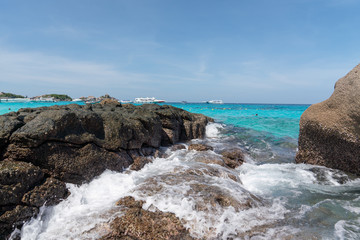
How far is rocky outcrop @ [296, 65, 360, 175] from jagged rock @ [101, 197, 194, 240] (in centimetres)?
653

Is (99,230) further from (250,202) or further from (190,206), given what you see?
(250,202)

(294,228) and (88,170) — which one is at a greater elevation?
(88,170)

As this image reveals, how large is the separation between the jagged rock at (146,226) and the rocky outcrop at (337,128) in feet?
21.4

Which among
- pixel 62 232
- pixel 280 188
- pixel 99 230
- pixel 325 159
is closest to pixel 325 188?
pixel 280 188

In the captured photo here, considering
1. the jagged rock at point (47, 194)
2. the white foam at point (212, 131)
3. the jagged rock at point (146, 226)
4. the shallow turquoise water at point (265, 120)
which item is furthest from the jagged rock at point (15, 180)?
the shallow turquoise water at point (265, 120)

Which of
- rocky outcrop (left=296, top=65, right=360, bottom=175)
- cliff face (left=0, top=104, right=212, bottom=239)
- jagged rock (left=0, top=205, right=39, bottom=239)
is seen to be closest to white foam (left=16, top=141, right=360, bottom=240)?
jagged rock (left=0, top=205, right=39, bottom=239)

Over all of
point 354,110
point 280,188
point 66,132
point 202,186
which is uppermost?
point 354,110

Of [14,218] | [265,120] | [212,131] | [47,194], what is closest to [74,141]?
[47,194]

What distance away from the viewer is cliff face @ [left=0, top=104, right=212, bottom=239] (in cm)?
403

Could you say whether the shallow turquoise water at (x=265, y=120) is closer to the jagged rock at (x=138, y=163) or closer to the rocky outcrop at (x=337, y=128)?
the rocky outcrop at (x=337, y=128)

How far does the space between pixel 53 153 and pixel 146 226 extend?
10.4ft

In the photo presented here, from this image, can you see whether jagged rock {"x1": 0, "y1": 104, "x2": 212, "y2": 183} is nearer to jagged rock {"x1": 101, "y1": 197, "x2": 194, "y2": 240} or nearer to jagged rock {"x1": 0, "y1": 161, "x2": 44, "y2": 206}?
jagged rock {"x1": 0, "y1": 161, "x2": 44, "y2": 206}

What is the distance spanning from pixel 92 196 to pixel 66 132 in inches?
74.3

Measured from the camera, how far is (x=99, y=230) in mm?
3613
